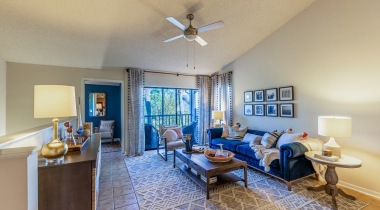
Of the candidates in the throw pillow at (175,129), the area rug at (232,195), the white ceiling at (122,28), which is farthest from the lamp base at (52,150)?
the throw pillow at (175,129)

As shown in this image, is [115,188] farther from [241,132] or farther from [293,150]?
[241,132]

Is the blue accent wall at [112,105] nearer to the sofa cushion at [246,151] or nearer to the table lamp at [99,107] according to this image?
the table lamp at [99,107]

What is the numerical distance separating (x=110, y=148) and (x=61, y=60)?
116 inches

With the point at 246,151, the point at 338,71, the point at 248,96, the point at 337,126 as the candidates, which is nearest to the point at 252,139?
the point at 246,151

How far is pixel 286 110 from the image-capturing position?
12.5 ft

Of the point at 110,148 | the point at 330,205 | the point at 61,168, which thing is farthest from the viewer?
the point at 110,148

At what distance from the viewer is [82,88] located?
456 centimetres

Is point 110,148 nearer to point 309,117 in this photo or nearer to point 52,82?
point 52,82

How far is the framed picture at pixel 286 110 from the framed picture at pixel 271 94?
26 cm

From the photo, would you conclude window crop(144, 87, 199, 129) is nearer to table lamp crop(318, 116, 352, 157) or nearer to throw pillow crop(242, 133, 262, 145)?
throw pillow crop(242, 133, 262, 145)

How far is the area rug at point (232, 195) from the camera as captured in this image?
2.36m

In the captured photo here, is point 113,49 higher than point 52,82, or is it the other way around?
point 113,49

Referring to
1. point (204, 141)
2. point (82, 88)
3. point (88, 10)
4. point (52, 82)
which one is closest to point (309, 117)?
point (204, 141)

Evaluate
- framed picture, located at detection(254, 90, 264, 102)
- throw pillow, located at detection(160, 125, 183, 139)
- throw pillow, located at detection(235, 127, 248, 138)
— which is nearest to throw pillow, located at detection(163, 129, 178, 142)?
throw pillow, located at detection(160, 125, 183, 139)
